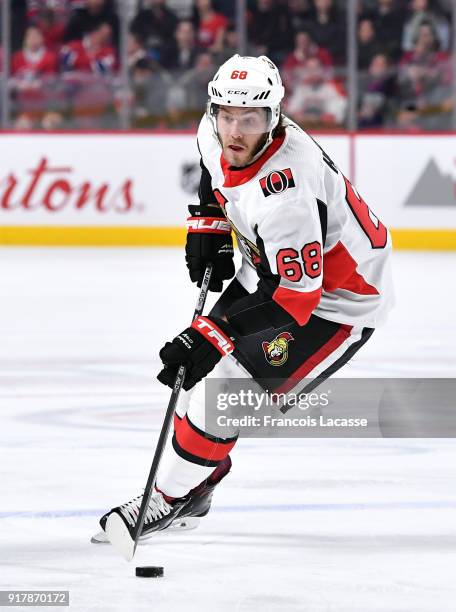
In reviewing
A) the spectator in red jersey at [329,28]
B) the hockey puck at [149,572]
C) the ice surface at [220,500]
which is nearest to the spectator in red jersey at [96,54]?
the spectator in red jersey at [329,28]

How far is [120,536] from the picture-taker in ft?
9.83

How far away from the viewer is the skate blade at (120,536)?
2.98m

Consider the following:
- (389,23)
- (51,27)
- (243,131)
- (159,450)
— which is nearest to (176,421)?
(159,450)

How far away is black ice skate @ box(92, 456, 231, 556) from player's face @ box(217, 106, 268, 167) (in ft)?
2.40

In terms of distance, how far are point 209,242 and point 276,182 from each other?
0.50m

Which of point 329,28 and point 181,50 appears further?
point 181,50

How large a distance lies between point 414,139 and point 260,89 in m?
8.37

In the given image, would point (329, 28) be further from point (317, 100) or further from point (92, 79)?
point (92, 79)

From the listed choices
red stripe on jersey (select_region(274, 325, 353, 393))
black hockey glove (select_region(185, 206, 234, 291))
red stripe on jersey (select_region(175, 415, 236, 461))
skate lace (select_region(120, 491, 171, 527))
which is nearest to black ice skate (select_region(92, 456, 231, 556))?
skate lace (select_region(120, 491, 171, 527))

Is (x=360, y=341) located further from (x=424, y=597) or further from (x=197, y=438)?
(x=424, y=597)

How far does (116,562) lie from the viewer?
299 centimetres

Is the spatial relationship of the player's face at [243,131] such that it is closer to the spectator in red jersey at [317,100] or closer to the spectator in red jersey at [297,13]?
the spectator in red jersey at [317,100]

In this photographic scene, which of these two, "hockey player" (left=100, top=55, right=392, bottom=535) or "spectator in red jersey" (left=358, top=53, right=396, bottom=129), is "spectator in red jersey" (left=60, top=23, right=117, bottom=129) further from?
"hockey player" (left=100, top=55, right=392, bottom=535)

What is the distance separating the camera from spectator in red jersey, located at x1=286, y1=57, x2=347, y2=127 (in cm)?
1130
